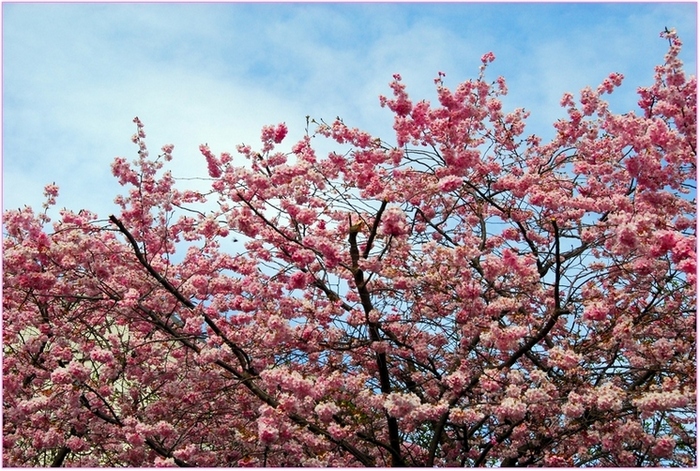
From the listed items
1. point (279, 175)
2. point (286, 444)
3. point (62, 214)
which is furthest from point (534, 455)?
point (62, 214)

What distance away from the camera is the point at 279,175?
6.70 meters

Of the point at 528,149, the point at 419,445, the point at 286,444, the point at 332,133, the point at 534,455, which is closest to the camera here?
the point at 286,444

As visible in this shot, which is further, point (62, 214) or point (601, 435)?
point (62, 214)

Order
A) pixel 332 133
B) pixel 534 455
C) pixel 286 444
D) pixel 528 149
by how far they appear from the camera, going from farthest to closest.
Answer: pixel 528 149 → pixel 332 133 → pixel 534 455 → pixel 286 444

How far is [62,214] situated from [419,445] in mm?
4521

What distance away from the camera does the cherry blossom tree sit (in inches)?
225

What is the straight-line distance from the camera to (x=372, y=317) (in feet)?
19.6

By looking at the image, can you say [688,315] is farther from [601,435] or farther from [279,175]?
[279,175]

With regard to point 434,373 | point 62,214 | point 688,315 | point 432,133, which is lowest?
point 434,373

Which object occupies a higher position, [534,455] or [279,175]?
[279,175]

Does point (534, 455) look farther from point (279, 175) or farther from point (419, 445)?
point (279, 175)

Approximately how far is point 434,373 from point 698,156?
3133mm

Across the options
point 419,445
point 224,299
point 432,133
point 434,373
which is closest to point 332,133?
point 432,133

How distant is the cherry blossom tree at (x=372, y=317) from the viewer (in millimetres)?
5711
